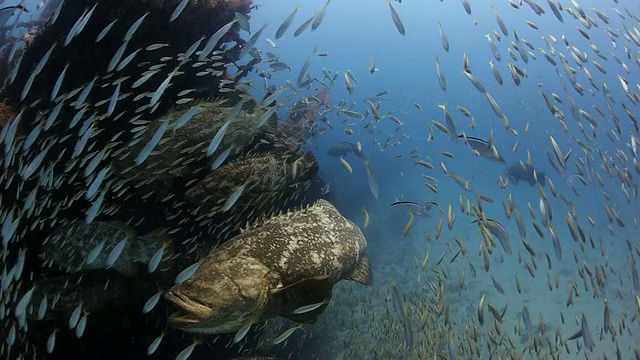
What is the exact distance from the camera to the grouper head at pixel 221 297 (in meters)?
4.34

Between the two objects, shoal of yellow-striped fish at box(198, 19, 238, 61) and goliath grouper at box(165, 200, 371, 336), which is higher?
shoal of yellow-striped fish at box(198, 19, 238, 61)

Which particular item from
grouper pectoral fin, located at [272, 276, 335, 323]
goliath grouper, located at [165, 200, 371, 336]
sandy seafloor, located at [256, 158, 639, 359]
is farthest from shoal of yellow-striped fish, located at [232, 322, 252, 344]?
sandy seafloor, located at [256, 158, 639, 359]

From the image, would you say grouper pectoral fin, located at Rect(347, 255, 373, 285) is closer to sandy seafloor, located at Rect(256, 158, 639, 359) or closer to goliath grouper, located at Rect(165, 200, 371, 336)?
goliath grouper, located at Rect(165, 200, 371, 336)

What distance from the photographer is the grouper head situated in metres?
4.34

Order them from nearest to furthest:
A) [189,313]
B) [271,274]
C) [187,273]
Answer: [187,273], [189,313], [271,274]

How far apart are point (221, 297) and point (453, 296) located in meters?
14.4

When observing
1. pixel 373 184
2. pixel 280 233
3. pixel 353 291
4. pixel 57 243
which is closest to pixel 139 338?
pixel 57 243

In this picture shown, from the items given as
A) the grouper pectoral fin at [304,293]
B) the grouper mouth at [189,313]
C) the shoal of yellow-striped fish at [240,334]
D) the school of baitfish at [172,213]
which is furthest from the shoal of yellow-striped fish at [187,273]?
the grouper pectoral fin at [304,293]

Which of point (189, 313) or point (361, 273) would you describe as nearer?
point (189, 313)

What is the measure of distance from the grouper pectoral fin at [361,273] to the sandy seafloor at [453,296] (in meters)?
2.02

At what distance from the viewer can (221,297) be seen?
→ 4449 millimetres

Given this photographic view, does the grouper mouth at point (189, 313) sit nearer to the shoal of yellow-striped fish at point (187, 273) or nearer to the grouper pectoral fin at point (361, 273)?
the shoal of yellow-striped fish at point (187, 273)

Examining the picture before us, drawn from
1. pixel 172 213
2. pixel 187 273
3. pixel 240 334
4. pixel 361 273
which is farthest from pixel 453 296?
pixel 187 273

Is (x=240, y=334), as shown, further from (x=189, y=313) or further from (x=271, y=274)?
(x=271, y=274)
